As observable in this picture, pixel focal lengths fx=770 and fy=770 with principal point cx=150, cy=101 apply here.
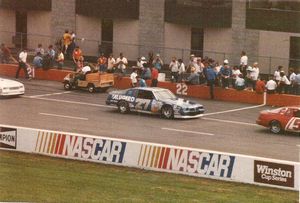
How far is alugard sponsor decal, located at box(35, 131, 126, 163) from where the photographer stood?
24766mm

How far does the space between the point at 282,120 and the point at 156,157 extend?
290 inches

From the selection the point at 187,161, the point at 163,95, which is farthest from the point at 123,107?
the point at 187,161

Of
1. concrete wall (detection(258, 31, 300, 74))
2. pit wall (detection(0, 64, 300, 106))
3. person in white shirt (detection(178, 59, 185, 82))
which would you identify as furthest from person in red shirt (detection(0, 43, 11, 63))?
concrete wall (detection(258, 31, 300, 74))

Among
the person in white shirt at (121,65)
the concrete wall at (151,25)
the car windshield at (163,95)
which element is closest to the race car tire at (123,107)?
the car windshield at (163,95)

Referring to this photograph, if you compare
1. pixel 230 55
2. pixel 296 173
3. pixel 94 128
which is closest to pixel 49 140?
pixel 94 128

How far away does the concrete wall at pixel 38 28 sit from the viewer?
4728cm

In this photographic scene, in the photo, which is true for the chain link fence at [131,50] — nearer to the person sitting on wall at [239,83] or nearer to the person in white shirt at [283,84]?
the person in white shirt at [283,84]

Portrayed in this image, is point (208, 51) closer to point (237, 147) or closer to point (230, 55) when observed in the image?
point (230, 55)

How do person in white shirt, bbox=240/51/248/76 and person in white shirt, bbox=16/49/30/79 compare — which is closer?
person in white shirt, bbox=240/51/248/76

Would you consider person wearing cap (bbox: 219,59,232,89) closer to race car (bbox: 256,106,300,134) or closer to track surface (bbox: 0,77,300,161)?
track surface (bbox: 0,77,300,161)

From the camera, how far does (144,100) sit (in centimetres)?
3247

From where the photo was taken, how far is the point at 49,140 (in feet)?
85.1

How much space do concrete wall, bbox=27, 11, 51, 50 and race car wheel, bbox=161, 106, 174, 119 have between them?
1693 centimetres

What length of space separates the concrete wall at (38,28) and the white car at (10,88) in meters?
11.7
